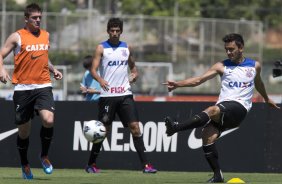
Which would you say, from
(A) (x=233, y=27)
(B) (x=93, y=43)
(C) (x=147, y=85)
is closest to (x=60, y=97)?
(C) (x=147, y=85)

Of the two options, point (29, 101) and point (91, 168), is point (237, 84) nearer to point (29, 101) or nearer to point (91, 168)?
point (29, 101)

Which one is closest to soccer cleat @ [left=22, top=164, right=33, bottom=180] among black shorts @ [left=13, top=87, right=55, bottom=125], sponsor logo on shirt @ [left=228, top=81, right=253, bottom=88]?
black shorts @ [left=13, top=87, right=55, bottom=125]

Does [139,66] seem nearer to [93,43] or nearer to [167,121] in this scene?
[93,43]

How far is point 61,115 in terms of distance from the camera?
17.6 m

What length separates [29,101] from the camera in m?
14.2

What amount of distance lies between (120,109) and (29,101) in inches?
76.3

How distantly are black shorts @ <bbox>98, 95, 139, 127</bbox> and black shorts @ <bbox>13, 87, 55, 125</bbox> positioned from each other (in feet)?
5.35

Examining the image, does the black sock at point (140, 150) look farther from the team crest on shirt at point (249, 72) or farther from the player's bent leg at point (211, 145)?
the team crest on shirt at point (249, 72)

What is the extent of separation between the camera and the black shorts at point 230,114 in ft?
44.7

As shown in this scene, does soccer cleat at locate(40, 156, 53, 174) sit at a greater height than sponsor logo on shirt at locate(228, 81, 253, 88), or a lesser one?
lesser

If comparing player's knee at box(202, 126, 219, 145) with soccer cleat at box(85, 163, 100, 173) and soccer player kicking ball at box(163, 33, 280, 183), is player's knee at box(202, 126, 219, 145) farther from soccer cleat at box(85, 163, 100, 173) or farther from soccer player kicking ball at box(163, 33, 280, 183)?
soccer cleat at box(85, 163, 100, 173)

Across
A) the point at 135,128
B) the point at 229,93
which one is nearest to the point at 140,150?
the point at 135,128

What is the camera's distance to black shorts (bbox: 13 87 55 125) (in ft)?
46.4

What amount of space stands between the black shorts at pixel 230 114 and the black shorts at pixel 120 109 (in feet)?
6.95
